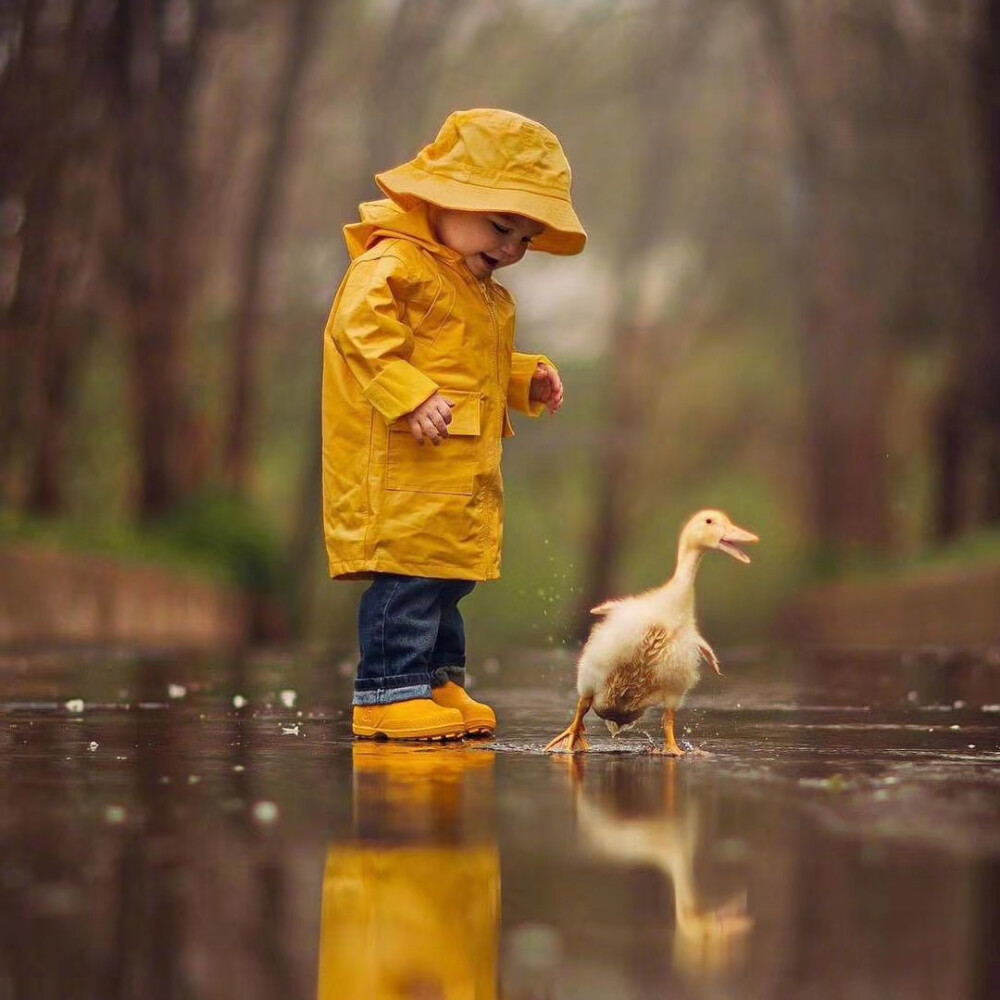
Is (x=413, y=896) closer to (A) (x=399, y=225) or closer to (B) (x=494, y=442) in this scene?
(B) (x=494, y=442)

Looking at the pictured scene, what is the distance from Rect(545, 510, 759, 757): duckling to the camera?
5.42 metres

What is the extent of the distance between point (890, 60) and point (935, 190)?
1434mm

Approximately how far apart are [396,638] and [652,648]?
101cm

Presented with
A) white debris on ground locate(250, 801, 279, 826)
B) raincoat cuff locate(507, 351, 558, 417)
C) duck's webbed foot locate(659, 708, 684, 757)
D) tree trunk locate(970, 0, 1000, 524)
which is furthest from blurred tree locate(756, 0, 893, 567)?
white debris on ground locate(250, 801, 279, 826)

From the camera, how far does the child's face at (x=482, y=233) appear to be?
246 inches

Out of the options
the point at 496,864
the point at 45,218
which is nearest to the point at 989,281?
the point at 45,218

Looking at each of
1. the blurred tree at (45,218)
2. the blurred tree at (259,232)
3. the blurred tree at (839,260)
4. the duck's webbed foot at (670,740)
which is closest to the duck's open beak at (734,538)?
the duck's webbed foot at (670,740)

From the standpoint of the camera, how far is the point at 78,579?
543 inches

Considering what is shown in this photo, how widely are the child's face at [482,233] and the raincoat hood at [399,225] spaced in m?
0.04

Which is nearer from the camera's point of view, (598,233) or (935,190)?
(935,190)

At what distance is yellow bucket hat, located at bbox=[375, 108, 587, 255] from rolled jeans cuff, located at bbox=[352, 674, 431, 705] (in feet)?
4.63

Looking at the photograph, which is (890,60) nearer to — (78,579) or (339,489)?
(78,579)

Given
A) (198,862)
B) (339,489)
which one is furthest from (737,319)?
(198,862)

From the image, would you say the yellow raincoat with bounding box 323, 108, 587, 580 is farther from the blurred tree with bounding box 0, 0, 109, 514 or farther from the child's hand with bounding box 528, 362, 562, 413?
A: the blurred tree with bounding box 0, 0, 109, 514
